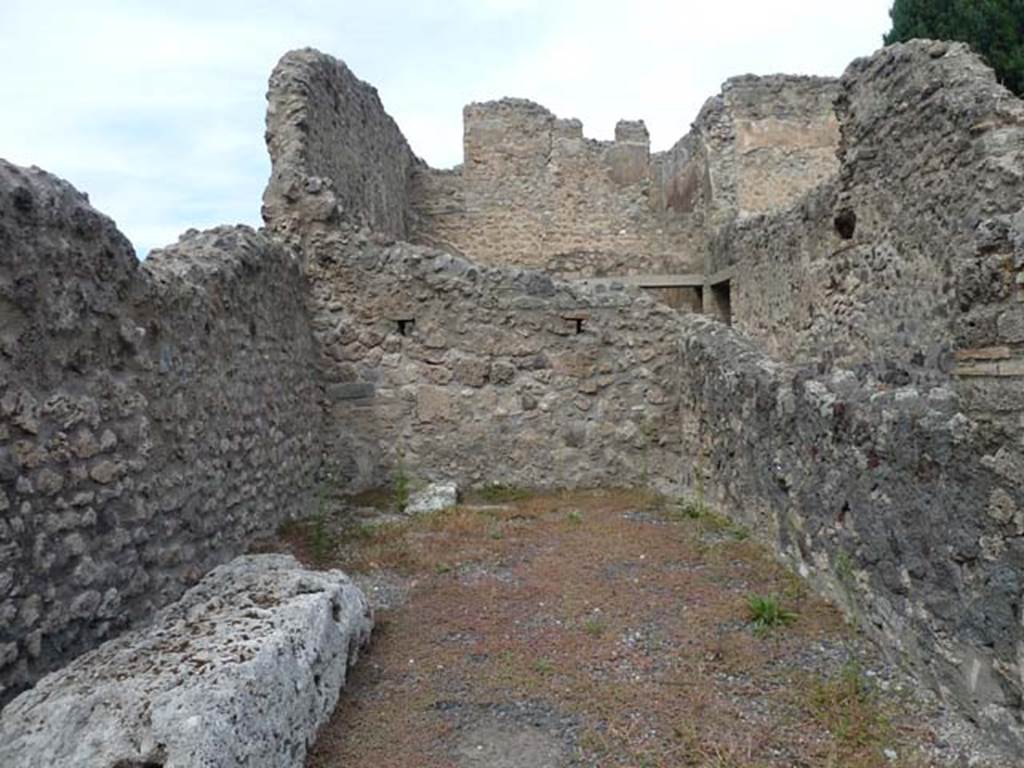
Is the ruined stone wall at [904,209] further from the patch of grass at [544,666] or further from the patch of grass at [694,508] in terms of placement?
the patch of grass at [544,666]

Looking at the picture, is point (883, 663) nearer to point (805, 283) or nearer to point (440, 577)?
point (440, 577)

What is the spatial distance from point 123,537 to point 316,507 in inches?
135

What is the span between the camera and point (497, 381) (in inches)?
311

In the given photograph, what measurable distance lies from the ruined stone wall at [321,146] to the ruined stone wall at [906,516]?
430 centimetres

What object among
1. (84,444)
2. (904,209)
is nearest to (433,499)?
(84,444)

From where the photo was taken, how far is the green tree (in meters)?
15.3

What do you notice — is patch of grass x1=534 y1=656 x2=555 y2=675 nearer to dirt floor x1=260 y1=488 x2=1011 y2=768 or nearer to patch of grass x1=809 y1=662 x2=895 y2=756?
dirt floor x1=260 y1=488 x2=1011 y2=768

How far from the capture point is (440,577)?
5.19m

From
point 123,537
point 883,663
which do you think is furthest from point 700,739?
point 123,537

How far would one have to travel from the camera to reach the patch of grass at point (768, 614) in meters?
4.18

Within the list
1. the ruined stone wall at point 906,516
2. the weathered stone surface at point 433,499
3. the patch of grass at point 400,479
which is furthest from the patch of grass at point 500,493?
the ruined stone wall at point 906,516

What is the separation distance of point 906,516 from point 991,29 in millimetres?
15876

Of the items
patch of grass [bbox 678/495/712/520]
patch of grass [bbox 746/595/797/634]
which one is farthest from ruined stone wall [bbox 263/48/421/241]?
patch of grass [bbox 746/595/797/634]

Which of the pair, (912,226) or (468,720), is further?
(912,226)
